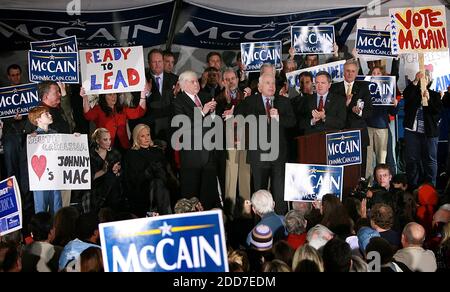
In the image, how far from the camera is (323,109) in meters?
11.9

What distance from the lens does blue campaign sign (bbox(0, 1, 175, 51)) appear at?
13.6 metres

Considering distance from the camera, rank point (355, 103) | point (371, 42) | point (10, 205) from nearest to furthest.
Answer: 1. point (10, 205)
2. point (355, 103)
3. point (371, 42)

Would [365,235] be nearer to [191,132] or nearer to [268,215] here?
[268,215]

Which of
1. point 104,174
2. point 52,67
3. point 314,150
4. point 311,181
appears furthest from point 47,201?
point 314,150

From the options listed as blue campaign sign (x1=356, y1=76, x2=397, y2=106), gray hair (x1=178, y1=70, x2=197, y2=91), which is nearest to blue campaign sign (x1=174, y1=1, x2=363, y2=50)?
blue campaign sign (x1=356, y1=76, x2=397, y2=106)

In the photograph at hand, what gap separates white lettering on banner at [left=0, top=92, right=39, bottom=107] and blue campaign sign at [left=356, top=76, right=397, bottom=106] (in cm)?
413

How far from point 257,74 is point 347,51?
5.72 feet

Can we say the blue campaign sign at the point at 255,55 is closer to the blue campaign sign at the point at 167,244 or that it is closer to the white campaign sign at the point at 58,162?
the white campaign sign at the point at 58,162

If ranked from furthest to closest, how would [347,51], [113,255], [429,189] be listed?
[347,51] < [429,189] < [113,255]

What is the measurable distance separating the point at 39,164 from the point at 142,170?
1109 mm

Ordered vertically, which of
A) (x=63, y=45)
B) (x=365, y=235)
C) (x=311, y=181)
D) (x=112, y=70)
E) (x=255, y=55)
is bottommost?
(x=365, y=235)

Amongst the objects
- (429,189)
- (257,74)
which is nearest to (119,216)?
(429,189)
